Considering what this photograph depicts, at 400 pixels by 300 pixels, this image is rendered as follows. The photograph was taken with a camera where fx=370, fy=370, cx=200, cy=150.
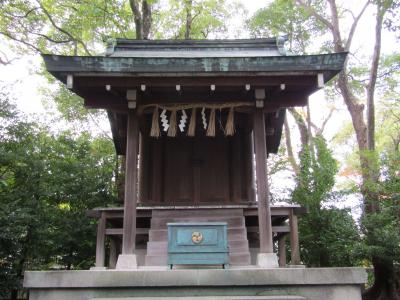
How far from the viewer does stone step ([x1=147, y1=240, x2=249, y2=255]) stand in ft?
22.5

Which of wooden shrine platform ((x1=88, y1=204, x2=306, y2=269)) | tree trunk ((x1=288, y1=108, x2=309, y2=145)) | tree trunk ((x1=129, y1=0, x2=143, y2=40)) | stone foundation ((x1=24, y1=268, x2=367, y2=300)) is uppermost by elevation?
tree trunk ((x1=129, y1=0, x2=143, y2=40))

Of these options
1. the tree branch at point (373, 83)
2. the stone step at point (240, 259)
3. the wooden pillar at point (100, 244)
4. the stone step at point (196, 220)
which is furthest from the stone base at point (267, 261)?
the tree branch at point (373, 83)

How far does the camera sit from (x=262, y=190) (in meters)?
6.72

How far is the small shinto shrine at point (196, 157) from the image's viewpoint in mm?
5680

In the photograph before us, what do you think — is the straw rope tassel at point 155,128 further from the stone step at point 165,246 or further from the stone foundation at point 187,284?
the stone foundation at point 187,284

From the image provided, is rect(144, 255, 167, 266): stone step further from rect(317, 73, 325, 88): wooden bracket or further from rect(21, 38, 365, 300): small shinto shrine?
rect(317, 73, 325, 88): wooden bracket

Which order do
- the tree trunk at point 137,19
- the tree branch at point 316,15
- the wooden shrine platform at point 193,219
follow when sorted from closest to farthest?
the wooden shrine platform at point 193,219, the tree trunk at point 137,19, the tree branch at point 316,15

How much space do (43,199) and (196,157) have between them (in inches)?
227

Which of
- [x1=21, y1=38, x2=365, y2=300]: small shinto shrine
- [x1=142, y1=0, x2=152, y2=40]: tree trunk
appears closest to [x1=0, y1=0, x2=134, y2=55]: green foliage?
[x1=142, y1=0, x2=152, y2=40]: tree trunk

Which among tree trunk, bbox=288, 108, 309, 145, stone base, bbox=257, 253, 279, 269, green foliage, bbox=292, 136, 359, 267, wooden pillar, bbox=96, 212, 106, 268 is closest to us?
stone base, bbox=257, 253, 279, 269

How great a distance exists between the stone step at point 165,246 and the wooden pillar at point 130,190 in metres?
0.51

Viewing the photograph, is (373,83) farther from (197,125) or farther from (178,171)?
(178,171)

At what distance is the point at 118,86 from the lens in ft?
21.9

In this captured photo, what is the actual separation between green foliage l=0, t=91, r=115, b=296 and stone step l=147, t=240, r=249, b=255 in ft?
14.8
